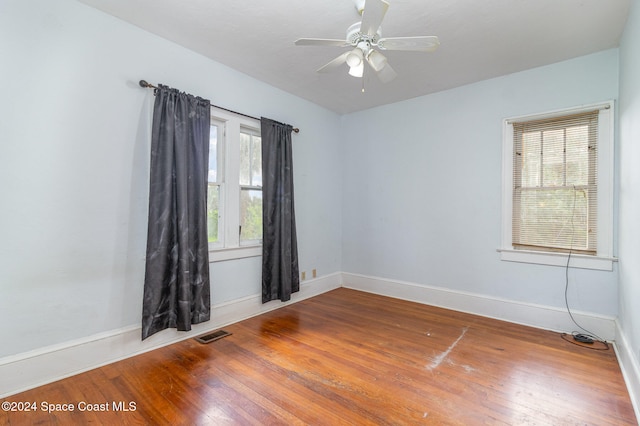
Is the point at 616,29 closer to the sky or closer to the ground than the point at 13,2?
closer to the sky

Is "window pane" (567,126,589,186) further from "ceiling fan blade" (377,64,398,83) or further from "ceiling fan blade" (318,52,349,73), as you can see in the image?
"ceiling fan blade" (318,52,349,73)

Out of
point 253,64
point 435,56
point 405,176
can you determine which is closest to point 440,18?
point 435,56

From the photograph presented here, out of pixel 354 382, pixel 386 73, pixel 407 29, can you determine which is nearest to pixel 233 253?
pixel 354 382

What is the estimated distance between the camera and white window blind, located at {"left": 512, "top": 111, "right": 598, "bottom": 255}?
9.83 ft

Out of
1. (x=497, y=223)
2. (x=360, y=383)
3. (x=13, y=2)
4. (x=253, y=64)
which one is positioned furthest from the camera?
(x=497, y=223)

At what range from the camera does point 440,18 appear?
241cm

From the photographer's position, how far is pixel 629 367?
210cm

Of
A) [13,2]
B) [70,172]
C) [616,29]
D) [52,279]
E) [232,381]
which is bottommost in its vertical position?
[232,381]

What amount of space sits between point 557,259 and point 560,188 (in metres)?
0.74

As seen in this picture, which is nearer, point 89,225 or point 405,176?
point 89,225

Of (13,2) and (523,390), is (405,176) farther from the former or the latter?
(13,2)

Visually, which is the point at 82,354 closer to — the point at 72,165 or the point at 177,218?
the point at 177,218

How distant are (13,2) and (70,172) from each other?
1.16 meters

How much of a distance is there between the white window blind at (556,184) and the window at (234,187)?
3.03 metres
